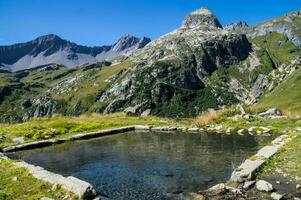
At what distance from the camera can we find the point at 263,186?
62.9 ft

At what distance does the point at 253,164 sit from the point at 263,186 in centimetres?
436

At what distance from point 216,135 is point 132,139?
30.5 feet

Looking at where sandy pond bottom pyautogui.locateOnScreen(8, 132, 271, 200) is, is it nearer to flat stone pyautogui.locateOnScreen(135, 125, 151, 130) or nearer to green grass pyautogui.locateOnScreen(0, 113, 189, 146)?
flat stone pyautogui.locateOnScreen(135, 125, 151, 130)

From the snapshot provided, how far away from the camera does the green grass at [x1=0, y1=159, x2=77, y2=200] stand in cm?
1843

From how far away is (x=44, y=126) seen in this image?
4966 centimetres

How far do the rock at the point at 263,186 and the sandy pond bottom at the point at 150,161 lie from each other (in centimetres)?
332

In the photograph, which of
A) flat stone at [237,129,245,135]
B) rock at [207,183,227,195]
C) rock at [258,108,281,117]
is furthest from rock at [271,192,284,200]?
rock at [258,108,281,117]

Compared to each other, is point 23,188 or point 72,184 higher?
point 72,184

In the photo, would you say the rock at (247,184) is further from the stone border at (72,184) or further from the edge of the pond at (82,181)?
the stone border at (72,184)

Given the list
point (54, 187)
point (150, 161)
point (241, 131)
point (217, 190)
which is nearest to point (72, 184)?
point (54, 187)

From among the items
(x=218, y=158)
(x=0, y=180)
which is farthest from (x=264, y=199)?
(x=0, y=180)

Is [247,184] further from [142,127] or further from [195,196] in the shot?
[142,127]

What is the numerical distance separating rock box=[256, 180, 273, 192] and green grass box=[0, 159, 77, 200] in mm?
9059

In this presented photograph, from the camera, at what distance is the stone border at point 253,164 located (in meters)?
21.1
